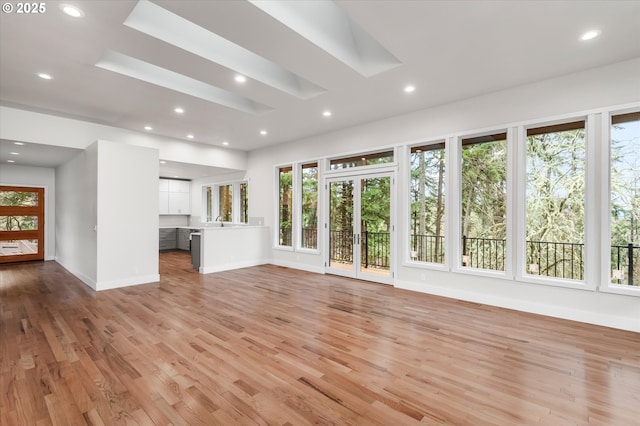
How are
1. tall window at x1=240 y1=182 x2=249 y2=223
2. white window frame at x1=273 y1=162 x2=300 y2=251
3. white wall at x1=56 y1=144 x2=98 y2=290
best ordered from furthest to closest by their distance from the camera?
tall window at x1=240 y1=182 x2=249 y2=223
white window frame at x1=273 y1=162 x2=300 y2=251
white wall at x1=56 y1=144 x2=98 y2=290

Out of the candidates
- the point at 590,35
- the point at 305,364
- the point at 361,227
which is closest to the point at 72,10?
the point at 305,364

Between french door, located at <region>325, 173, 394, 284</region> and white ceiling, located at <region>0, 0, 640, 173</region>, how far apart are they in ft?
4.86

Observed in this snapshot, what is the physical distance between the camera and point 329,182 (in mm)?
6438

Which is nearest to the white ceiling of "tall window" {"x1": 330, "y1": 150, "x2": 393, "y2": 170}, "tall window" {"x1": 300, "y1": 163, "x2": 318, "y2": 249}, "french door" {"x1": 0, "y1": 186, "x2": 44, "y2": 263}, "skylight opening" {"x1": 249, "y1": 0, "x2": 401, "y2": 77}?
"skylight opening" {"x1": 249, "y1": 0, "x2": 401, "y2": 77}

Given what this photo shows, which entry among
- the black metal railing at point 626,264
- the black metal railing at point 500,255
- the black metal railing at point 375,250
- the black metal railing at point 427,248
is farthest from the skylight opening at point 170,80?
the black metal railing at point 626,264

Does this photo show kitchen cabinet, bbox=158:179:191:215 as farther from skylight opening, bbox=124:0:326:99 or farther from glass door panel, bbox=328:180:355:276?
skylight opening, bbox=124:0:326:99

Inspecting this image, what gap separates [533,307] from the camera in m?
3.90

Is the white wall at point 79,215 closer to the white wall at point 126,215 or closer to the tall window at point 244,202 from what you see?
the white wall at point 126,215

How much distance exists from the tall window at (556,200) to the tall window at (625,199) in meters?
0.29

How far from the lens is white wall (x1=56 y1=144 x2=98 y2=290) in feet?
16.8

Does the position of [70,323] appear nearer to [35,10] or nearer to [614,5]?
[35,10]

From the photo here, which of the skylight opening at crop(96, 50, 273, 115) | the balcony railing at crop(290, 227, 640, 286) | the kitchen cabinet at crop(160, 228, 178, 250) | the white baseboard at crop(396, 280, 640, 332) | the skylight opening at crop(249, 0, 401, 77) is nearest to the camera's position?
the skylight opening at crop(249, 0, 401, 77)

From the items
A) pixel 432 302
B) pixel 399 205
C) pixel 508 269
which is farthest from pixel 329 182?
pixel 508 269

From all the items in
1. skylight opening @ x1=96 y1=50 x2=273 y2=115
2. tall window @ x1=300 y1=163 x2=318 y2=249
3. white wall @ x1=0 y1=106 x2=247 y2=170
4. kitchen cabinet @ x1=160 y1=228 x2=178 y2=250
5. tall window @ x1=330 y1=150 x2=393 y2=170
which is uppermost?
skylight opening @ x1=96 y1=50 x2=273 y2=115
